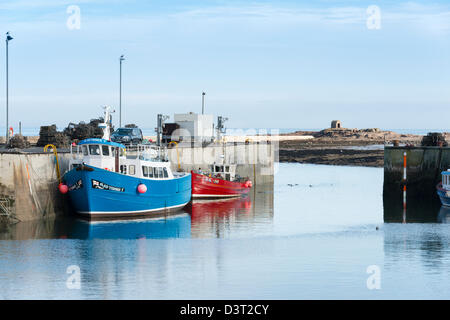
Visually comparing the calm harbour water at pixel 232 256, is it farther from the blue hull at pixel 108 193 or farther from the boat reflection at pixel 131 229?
the blue hull at pixel 108 193

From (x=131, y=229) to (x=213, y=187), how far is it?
19473 millimetres

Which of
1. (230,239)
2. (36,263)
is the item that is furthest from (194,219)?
(36,263)

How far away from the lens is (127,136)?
69.4 metres

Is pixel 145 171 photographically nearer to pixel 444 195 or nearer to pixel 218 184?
pixel 218 184

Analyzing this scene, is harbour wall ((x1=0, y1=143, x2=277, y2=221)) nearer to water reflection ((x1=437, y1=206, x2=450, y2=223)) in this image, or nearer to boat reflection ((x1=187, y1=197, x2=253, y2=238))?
boat reflection ((x1=187, y1=197, x2=253, y2=238))

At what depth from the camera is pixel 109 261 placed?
3544cm

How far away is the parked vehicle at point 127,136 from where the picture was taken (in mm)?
68250

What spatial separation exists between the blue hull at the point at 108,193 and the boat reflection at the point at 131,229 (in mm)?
730

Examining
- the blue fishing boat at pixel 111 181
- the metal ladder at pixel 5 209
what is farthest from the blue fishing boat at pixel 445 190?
the metal ladder at pixel 5 209

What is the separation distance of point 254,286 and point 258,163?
58.6m

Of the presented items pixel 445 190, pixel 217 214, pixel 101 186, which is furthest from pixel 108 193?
pixel 445 190

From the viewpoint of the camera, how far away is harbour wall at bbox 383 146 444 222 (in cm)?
6278

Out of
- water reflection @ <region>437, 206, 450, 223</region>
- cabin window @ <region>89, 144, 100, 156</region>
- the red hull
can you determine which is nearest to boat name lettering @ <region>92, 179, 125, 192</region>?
cabin window @ <region>89, 144, 100, 156</region>
